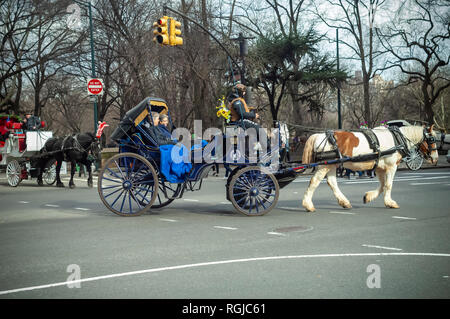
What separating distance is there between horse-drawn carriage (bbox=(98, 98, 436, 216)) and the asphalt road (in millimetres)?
453

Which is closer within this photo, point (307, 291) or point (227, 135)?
point (307, 291)

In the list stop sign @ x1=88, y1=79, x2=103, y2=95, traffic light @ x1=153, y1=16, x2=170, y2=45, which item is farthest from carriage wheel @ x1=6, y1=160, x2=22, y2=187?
traffic light @ x1=153, y1=16, x2=170, y2=45

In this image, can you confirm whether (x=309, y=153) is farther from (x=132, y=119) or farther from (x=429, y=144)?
(x=132, y=119)

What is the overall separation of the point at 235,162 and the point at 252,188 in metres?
0.65

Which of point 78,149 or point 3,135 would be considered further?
point 3,135

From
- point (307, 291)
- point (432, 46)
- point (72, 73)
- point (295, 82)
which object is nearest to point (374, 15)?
point (432, 46)

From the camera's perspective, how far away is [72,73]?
35.4 m

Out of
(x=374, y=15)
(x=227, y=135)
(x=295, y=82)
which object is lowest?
(x=227, y=135)

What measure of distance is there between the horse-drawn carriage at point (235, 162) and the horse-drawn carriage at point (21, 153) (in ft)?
33.6

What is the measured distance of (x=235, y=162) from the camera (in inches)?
407

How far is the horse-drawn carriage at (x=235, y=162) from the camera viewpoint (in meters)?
10.2

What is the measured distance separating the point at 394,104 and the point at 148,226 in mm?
61269

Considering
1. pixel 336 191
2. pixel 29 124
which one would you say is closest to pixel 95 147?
pixel 29 124
